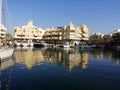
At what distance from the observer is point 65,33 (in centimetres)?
14025

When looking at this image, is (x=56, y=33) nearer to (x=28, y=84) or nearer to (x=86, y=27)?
(x=86, y=27)

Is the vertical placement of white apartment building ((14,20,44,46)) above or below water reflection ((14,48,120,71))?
above

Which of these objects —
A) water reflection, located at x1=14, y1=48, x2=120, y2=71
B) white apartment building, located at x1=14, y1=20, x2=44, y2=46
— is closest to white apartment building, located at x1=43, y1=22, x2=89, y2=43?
white apartment building, located at x1=14, y1=20, x2=44, y2=46

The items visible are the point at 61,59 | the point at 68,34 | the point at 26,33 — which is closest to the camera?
the point at 61,59

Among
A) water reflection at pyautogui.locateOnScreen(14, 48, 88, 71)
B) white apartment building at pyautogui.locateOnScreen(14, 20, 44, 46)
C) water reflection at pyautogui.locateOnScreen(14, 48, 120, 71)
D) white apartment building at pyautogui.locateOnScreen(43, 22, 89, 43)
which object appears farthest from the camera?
white apartment building at pyautogui.locateOnScreen(14, 20, 44, 46)

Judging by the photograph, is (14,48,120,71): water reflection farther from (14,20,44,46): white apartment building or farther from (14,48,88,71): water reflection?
(14,20,44,46): white apartment building

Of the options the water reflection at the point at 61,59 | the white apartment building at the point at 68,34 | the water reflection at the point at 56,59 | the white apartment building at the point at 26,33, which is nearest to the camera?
the water reflection at the point at 56,59

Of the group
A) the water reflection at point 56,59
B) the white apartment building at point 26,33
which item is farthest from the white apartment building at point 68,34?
the water reflection at point 56,59

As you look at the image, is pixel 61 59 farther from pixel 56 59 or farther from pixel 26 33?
pixel 26 33

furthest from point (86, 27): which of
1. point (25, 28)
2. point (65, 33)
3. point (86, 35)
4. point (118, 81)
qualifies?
point (118, 81)

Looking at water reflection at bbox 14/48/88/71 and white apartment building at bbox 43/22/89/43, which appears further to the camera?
white apartment building at bbox 43/22/89/43

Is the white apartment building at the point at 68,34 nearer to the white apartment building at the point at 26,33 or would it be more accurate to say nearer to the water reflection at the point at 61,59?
the white apartment building at the point at 26,33

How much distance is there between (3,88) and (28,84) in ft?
7.68

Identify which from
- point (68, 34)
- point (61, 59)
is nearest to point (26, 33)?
point (68, 34)
